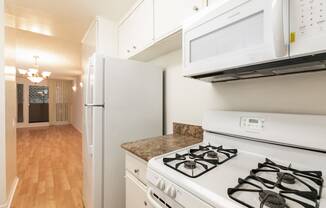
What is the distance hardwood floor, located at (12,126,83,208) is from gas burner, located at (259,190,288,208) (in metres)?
2.09

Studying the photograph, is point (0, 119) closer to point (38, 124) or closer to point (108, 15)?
point (108, 15)

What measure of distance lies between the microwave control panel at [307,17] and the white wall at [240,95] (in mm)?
379

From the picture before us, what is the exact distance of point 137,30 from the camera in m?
1.70

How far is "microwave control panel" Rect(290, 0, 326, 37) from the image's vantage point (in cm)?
58

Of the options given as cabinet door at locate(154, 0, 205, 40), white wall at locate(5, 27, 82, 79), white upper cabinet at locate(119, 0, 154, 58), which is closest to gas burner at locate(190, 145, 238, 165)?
cabinet door at locate(154, 0, 205, 40)

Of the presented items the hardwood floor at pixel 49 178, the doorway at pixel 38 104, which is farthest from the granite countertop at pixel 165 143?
the doorway at pixel 38 104

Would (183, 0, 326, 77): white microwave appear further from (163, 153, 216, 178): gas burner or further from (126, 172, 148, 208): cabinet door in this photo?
(126, 172, 148, 208): cabinet door

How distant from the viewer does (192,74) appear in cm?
101

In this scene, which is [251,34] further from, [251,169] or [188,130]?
[188,130]

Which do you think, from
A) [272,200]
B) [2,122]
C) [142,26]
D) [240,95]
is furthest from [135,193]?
[2,122]

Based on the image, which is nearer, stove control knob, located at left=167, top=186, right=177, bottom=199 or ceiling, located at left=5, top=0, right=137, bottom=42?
stove control knob, located at left=167, top=186, right=177, bottom=199

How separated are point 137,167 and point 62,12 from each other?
210 centimetres

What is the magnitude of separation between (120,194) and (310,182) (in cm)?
135

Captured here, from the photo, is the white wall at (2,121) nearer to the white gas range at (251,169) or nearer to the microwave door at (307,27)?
the white gas range at (251,169)
